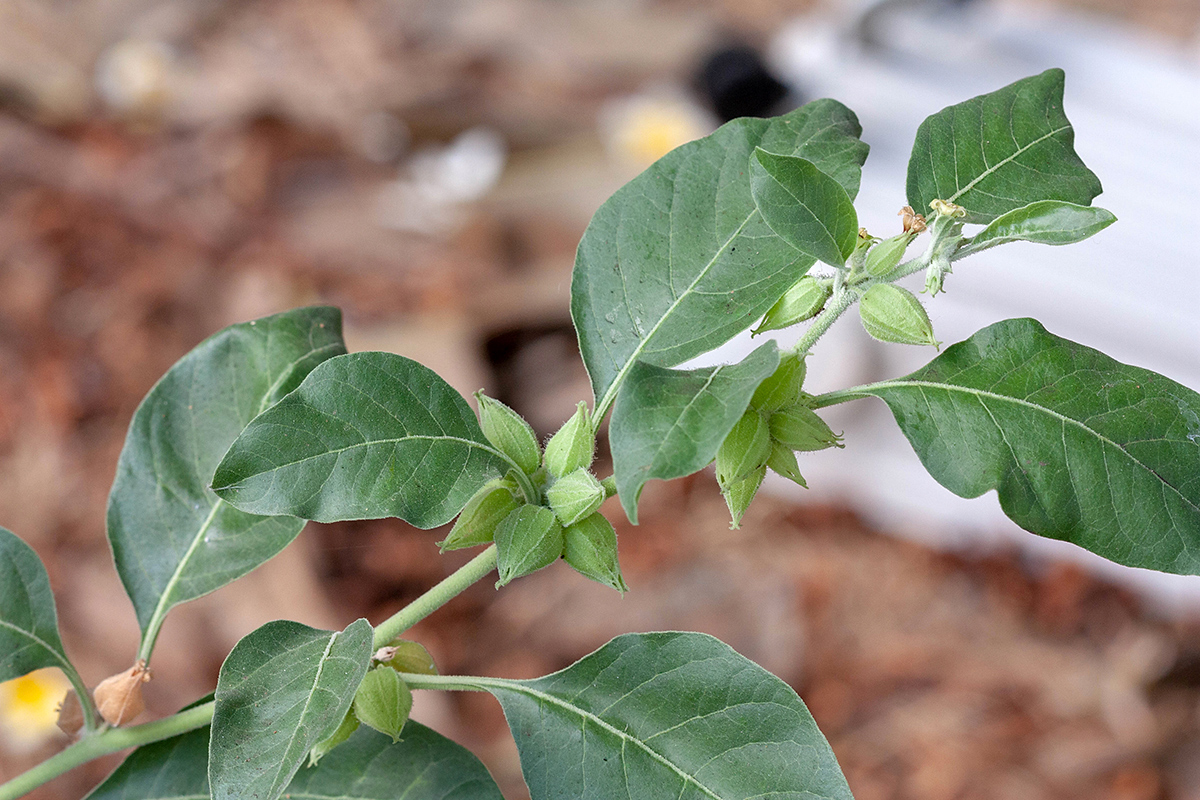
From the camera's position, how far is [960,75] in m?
2.73

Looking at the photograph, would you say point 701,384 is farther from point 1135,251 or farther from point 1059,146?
point 1135,251

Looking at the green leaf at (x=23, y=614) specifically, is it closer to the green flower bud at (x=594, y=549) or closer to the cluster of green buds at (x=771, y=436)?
the green flower bud at (x=594, y=549)

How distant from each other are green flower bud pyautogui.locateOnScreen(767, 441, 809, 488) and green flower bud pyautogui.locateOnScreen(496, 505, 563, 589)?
0.14 meters

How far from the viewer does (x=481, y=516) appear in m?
0.58

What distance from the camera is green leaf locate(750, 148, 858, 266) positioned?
0.54 m

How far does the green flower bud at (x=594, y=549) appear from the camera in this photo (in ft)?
1.90

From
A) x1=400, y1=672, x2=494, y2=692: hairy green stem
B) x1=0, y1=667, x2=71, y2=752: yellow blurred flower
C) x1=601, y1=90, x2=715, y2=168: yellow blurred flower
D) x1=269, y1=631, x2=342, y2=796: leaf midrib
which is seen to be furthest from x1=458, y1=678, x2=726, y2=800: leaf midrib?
x1=601, y1=90, x2=715, y2=168: yellow blurred flower

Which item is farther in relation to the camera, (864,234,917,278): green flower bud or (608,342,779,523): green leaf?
(864,234,917,278): green flower bud

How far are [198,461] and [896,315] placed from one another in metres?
0.55

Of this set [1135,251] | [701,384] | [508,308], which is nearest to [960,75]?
[1135,251]

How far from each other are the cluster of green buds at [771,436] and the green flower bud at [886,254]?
0.08m

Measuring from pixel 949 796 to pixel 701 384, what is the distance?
214 cm

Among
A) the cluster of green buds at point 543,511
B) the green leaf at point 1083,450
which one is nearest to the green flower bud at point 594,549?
the cluster of green buds at point 543,511

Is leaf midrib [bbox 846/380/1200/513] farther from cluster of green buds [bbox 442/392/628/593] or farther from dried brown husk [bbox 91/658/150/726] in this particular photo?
dried brown husk [bbox 91/658/150/726]
